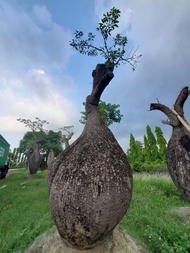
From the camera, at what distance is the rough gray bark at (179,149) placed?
446cm

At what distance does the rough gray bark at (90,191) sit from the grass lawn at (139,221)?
1.08 m

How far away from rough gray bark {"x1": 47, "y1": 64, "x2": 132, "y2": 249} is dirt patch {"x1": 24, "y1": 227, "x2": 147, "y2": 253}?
0.16 m

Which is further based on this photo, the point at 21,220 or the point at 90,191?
the point at 21,220

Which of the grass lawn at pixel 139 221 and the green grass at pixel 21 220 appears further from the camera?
the green grass at pixel 21 220

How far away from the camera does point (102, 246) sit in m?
3.25

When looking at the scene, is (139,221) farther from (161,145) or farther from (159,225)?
(161,145)

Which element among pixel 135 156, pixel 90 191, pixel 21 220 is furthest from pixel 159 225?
pixel 135 156

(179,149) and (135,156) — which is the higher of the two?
(135,156)

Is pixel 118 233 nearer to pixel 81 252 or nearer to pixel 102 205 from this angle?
pixel 81 252

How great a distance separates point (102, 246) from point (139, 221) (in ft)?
7.17

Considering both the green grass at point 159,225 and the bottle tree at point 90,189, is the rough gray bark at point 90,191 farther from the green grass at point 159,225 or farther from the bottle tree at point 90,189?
the green grass at point 159,225

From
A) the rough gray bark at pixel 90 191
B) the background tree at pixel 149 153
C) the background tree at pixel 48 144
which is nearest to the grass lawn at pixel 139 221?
the rough gray bark at pixel 90 191

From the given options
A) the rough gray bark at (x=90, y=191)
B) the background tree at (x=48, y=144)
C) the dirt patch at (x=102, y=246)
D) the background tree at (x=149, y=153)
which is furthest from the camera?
the background tree at (x=48, y=144)

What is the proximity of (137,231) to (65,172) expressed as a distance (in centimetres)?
245
